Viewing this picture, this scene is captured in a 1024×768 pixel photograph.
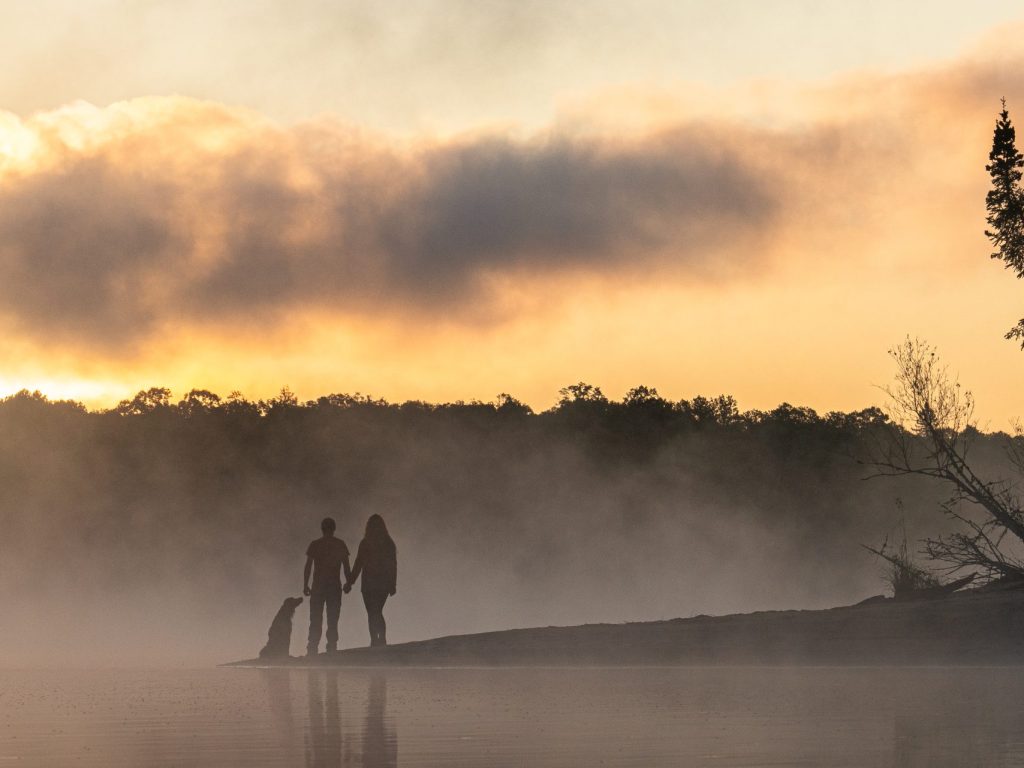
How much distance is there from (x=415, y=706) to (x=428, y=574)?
2482 inches

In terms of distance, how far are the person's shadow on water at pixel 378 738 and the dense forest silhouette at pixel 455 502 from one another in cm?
4999

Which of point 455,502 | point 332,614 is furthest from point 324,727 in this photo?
point 455,502

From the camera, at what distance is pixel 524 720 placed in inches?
536

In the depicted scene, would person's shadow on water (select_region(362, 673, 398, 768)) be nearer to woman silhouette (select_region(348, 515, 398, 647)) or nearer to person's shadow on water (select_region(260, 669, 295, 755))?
person's shadow on water (select_region(260, 669, 295, 755))

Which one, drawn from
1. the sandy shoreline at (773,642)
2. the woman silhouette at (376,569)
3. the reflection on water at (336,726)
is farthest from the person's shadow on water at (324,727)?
the woman silhouette at (376,569)

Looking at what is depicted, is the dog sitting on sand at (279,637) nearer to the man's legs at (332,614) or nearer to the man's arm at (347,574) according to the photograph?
the man's legs at (332,614)

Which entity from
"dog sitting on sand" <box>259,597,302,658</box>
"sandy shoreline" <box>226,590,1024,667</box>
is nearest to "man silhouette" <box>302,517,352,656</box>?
"dog sitting on sand" <box>259,597,302,658</box>

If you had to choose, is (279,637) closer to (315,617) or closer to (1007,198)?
(315,617)

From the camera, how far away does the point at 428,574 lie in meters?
78.1

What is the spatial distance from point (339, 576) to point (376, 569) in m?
0.66

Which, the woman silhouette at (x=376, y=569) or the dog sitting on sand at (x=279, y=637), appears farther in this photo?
the woman silhouette at (x=376, y=569)

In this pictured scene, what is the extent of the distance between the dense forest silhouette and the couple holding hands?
37.0 m

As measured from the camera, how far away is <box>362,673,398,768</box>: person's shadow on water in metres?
10.3

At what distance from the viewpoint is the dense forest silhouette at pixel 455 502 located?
7312cm
